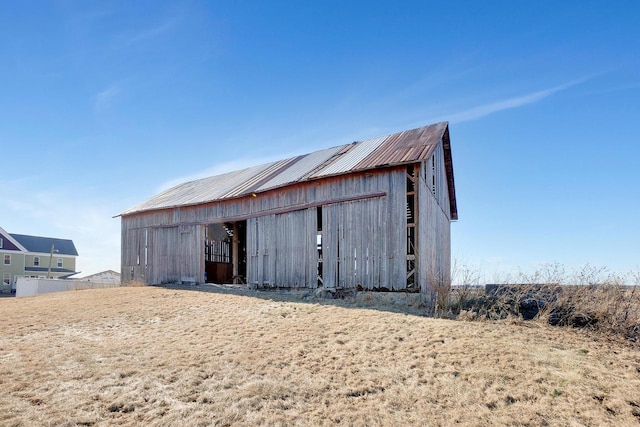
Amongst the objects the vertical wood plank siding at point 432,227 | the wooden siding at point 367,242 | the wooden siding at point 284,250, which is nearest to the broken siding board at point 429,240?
the vertical wood plank siding at point 432,227

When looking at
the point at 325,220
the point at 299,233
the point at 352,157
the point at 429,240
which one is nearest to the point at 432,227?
the point at 429,240

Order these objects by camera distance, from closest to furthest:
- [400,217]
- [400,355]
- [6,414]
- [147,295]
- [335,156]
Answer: [6,414] → [400,355] → [400,217] → [147,295] → [335,156]

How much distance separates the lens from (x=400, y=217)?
14375 millimetres

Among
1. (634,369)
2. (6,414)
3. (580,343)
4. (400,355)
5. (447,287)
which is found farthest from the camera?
(447,287)

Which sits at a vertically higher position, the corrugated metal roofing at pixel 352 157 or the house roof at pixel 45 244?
the corrugated metal roofing at pixel 352 157

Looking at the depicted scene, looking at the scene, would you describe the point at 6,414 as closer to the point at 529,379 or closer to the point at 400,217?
the point at 529,379

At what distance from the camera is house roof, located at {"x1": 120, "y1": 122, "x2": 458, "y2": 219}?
15320mm

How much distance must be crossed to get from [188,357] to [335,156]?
40.0 ft

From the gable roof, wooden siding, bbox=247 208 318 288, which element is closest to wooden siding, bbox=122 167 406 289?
wooden siding, bbox=247 208 318 288

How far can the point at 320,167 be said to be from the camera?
17.6m

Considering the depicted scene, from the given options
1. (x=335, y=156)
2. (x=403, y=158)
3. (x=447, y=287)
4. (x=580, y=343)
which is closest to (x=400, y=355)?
(x=580, y=343)

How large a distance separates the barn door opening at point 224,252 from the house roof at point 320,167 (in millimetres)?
2434

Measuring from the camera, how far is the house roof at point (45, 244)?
170 ft

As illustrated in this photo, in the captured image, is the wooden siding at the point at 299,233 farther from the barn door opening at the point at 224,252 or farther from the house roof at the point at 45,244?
the house roof at the point at 45,244
